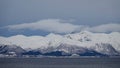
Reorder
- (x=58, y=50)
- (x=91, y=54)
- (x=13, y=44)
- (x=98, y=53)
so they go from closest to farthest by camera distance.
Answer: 1. (x=13, y=44)
2. (x=58, y=50)
3. (x=98, y=53)
4. (x=91, y=54)

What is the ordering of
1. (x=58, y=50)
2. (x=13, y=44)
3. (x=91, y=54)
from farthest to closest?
1. (x=91, y=54)
2. (x=58, y=50)
3. (x=13, y=44)

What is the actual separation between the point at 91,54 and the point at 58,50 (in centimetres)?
540

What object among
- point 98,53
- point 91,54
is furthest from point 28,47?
point 91,54

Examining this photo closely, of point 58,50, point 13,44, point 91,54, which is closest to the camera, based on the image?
point 13,44

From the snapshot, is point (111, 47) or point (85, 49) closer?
point (111, 47)

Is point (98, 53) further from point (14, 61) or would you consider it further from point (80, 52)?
point (14, 61)

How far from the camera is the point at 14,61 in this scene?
2927cm

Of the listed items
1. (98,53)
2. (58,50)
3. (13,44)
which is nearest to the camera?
(13,44)

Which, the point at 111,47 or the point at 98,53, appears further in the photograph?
the point at 98,53

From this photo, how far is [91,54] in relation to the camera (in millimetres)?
28188

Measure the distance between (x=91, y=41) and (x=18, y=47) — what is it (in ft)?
20.8

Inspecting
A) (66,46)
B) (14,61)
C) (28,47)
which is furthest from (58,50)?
(14,61)

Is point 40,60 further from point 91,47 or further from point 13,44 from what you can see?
point 13,44

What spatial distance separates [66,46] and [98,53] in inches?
106
